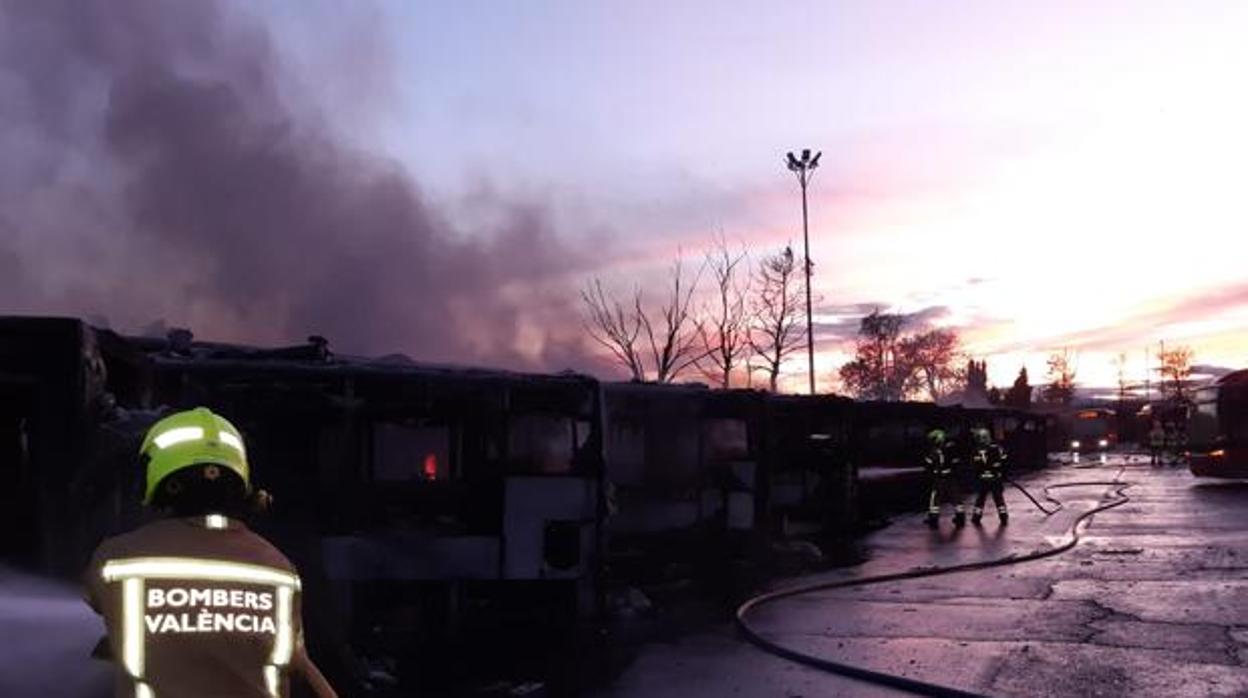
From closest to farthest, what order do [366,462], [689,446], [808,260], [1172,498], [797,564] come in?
[366,462] → [689,446] → [797,564] → [1172,498] → [808,260]

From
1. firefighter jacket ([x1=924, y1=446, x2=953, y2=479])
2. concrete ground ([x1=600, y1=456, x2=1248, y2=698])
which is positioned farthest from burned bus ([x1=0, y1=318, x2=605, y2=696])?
firefighter jacket ([x1=924, y1=446, x2=953, y2=479])

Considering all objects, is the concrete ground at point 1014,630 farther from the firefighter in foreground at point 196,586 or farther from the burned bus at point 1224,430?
the burned bus at point 1224,430

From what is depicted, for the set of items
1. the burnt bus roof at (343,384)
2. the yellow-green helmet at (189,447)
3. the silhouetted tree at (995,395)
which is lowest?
the yellow-green helmet at (189,447)

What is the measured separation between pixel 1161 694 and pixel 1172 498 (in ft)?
61.5

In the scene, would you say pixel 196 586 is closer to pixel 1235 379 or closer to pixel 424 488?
pixel 424 488

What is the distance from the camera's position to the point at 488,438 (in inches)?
311

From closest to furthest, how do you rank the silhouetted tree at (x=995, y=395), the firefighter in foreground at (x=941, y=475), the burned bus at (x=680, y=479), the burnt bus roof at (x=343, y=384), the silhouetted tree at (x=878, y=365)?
1. the burnt bus roof at (x=343, y=384)
2. the burned bus at (x=680, y=479)
3. the firefighter in foreground at (x=941, y=475)
4. the silhouetted tree at (x=878, y=365)
5. the silhouetted tree at (x=995, y=395)

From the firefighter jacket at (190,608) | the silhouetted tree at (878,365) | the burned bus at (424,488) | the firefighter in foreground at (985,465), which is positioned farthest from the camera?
the silhouetted tree at (878,365)

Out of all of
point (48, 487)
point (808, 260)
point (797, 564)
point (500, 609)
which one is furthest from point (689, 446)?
point (808, 260)

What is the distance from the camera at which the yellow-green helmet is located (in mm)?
2389

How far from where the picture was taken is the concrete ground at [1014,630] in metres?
7.26

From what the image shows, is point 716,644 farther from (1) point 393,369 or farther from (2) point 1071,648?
(1) point 393,369

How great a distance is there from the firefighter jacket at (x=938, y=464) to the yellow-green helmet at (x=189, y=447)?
16.7 meters

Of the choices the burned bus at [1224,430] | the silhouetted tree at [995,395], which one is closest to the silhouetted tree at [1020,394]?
the silhouetted tree at [995,395]
